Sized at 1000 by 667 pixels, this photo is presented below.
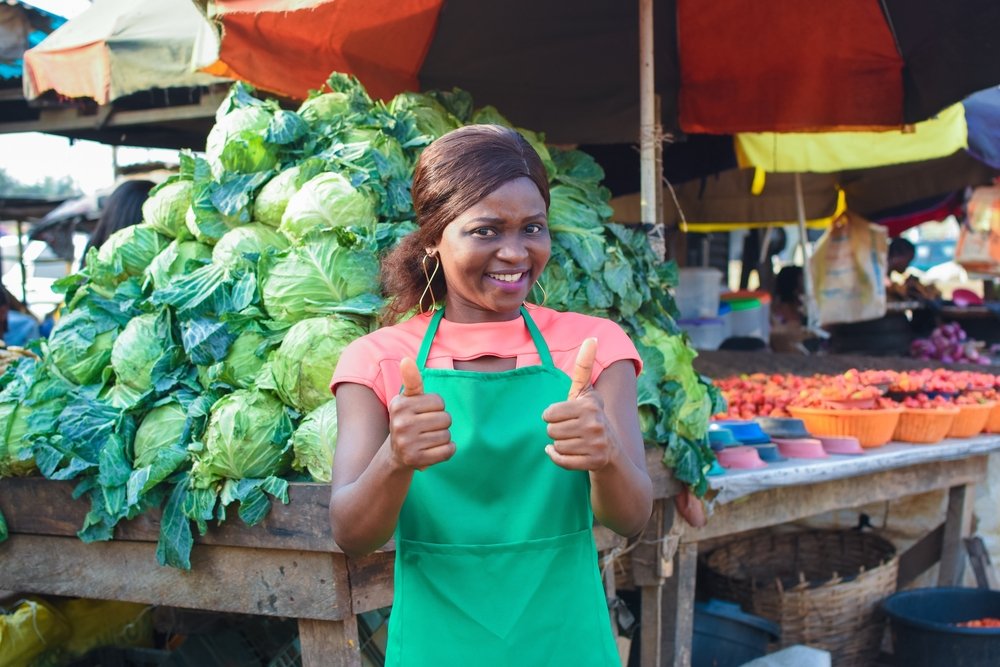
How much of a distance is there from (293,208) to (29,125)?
199 inches

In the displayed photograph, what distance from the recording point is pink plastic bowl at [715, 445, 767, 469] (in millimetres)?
3537

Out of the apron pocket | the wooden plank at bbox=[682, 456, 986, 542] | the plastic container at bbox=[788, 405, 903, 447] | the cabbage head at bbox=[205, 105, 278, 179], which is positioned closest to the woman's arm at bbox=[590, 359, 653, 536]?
the apron pocket

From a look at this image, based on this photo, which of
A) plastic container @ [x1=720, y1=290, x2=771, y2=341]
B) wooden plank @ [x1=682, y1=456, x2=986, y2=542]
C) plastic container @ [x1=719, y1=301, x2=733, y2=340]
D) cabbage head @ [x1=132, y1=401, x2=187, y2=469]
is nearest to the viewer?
cabbage head @ [x1=132, y1=401, x2=187, y2=469]

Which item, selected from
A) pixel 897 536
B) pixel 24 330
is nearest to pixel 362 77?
pixel 24 330

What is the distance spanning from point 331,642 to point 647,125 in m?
2.45

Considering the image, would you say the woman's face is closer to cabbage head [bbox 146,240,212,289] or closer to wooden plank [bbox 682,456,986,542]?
cabbage head [bbox 146,240,212,289]

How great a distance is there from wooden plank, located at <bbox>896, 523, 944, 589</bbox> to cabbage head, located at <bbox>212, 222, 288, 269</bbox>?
162 inches

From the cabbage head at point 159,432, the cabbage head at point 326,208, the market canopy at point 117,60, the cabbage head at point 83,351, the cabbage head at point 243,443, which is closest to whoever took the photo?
the cabbage head at point 243,443

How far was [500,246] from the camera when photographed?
157cm

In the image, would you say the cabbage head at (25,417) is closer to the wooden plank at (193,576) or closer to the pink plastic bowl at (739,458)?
the wooden plank at (193,576)

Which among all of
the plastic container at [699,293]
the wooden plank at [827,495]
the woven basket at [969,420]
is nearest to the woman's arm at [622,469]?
the wooden plank at [827,495]

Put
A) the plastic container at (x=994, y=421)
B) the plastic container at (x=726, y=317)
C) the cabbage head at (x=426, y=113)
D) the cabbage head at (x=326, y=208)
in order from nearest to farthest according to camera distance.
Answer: the cabbage head at (x=326, y=208) < the cabbage head at (x=426, y=113) < the plastic container at (x=994, y=421) < the plastic container at (x=726, y=317)

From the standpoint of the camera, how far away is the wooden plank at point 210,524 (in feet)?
7.48

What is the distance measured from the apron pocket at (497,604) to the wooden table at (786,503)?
5.39 ft
